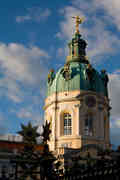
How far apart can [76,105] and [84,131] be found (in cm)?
510

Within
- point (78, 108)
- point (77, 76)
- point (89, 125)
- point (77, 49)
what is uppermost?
point (77, 49)

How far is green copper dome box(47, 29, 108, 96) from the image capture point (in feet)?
224

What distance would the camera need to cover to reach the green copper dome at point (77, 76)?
224 ft

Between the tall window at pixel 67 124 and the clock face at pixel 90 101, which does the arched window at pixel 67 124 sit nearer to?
the tall window at pixel 67 124

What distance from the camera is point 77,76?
6856 cm

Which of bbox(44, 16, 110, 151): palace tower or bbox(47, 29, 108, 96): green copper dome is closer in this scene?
bbox(44, 16, 110, 151): palace tower

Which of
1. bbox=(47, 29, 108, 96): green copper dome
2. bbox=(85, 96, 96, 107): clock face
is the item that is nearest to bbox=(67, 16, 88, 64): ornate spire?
bbox=(47, 29, 108, 96): green copper dome

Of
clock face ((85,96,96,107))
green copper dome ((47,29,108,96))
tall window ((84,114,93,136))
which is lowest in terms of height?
tall window ((84,114,93,136))

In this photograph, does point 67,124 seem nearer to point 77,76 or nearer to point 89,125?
point 89,125

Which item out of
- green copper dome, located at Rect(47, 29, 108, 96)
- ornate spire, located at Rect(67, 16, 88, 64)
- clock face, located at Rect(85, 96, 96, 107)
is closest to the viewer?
clock face, located at Rect(85, 96, 96, 107)

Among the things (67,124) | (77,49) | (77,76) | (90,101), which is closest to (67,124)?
(67,124)

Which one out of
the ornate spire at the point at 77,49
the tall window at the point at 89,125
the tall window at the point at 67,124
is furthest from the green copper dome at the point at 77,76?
the tall window at the point at 89,125

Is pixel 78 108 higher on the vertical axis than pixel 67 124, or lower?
higher

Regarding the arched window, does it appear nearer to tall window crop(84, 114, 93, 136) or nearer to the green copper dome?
tall window crop(84, 114, 93, 136)
